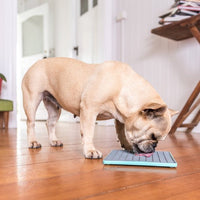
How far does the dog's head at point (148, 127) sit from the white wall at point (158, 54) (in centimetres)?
192

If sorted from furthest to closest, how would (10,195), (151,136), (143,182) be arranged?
(151,136)
(143,182)
(10,195)

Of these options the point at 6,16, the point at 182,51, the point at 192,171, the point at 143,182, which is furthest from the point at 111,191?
the point at 6,16

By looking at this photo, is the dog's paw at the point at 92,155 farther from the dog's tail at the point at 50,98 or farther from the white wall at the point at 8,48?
the white wall at the point at 8,48

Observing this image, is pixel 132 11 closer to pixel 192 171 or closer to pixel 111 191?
pixel 192 171

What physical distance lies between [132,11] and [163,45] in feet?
2.67

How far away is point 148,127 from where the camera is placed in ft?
3.74

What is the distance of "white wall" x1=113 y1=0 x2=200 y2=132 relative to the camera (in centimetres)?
296

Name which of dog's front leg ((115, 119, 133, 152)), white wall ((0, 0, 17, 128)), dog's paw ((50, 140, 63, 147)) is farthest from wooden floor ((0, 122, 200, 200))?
white wall ((0, 0, 17, 128))

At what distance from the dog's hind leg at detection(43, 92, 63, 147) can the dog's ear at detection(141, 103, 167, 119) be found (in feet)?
2.52

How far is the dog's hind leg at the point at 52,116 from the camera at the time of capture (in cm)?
170

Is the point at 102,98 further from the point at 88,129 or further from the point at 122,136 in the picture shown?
the point at 122,136

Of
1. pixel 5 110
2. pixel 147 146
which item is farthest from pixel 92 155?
pixel 5 110

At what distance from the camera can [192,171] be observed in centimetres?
101

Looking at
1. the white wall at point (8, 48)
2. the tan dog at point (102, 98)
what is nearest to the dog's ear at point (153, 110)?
the tan dog at point (102, 98)
